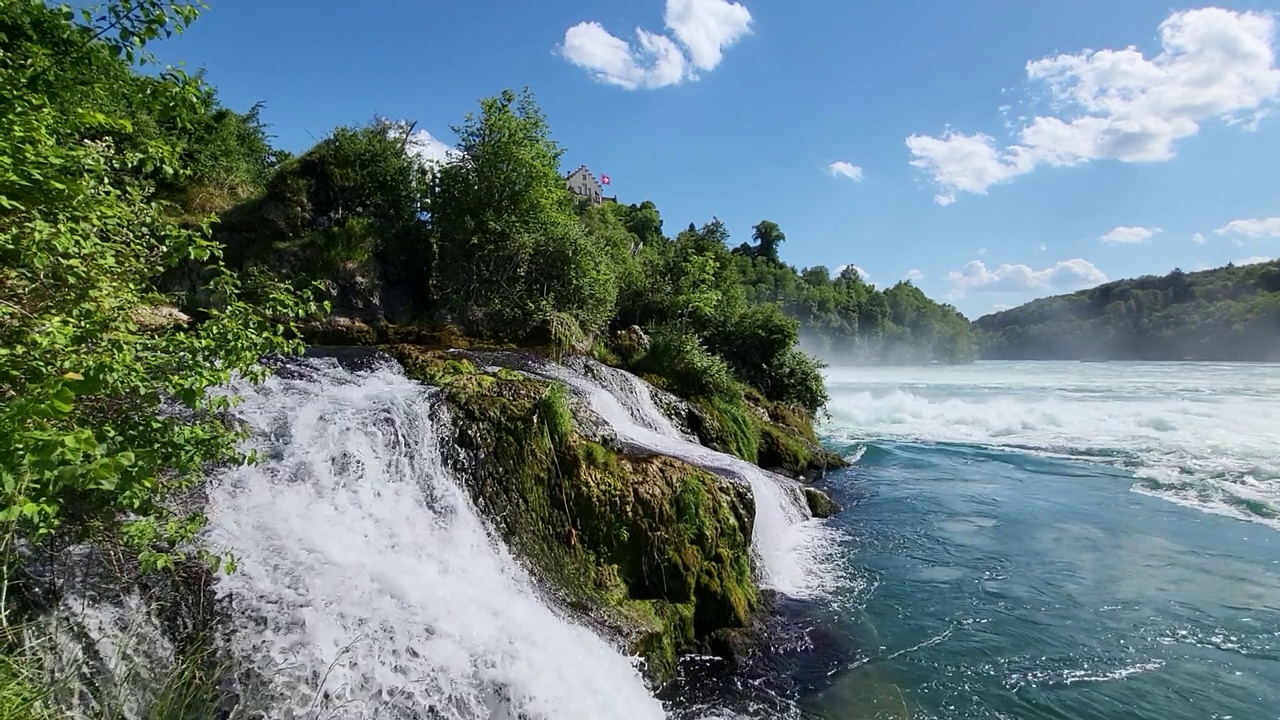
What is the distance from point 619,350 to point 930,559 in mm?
8023

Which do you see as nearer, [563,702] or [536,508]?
[563,702]

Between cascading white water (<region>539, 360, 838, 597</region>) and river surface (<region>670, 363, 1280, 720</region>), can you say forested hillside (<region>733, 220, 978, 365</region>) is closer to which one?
river surface (<region>670, 363, 1280, 720</region>)

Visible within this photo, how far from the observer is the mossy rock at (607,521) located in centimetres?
647

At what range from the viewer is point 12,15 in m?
3.38

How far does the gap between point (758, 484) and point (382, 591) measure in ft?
22.6

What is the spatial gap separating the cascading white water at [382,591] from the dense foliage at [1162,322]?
272 ft

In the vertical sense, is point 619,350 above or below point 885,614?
above

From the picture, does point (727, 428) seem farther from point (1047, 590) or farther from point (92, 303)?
point (92, 303)

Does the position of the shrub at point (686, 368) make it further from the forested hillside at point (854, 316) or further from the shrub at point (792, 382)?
the forested hillside at point (854, 316)

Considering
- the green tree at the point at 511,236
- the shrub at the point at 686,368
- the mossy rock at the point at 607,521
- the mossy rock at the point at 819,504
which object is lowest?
the mossy rock at the point at 819,504

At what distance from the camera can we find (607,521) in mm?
7031

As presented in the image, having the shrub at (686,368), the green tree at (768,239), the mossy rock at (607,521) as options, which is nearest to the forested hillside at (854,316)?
the green tree at (768,239)

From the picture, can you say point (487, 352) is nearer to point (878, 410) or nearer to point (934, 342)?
point (878, 410)

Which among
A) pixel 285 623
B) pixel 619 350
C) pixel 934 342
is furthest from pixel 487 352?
pixel 934 342
